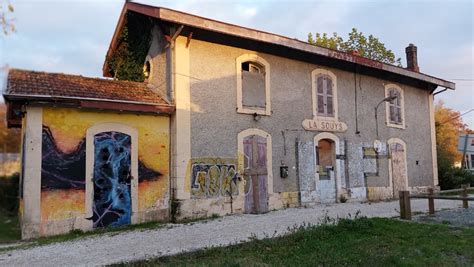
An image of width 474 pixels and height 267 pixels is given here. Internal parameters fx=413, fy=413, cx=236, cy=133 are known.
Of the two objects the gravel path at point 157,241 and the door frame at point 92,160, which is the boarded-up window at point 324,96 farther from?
the door frame at point 92,160

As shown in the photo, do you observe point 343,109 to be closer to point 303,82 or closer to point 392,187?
point 303,82

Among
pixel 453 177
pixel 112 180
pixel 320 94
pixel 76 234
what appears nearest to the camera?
pixel 76 234

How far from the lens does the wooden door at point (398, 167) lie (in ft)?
53.8

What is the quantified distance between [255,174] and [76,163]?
502 cm

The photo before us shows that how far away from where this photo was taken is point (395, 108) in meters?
16.9

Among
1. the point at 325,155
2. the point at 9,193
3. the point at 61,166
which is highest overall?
the point at 325,155

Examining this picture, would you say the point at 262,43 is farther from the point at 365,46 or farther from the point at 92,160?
the point at 365,46

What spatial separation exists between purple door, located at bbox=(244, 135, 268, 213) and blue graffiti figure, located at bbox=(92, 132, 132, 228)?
3469mm

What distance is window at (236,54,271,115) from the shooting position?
1217cm

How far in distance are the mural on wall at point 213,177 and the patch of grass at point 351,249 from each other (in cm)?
359

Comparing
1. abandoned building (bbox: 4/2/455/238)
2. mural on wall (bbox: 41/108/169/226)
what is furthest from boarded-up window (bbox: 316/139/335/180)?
mural on wall (bbox: 41/108/169/226)

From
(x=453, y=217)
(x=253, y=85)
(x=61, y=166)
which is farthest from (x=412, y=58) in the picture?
(x=61, y=166)

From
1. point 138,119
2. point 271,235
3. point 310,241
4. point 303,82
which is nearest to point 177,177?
point 138,119

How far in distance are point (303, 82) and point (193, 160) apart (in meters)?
4.97
